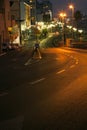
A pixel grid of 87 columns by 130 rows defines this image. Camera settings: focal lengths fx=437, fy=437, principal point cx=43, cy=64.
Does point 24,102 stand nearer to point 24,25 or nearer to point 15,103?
point 15,103

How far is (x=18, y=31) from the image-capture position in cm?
11988

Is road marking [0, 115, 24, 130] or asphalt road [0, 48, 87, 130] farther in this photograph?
asphalt road [0, 48, 87, 130]

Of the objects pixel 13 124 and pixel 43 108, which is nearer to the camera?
pixel 13 124

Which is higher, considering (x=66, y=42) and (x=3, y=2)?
(x=3, y=2)

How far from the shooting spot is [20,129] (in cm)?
867

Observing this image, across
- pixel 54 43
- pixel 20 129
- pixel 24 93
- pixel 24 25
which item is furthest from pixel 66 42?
pixel 20 129

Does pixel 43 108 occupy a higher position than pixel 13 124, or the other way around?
pixel 13 124

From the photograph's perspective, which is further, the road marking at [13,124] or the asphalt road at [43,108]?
the asphalt road at [43,108]

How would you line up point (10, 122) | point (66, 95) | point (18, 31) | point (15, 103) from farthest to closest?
point (18, 31) < point (66, 95) < point (15, 103) < point (10, 122)

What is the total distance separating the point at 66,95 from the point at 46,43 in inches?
3838

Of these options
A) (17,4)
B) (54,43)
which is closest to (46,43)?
(54,43)

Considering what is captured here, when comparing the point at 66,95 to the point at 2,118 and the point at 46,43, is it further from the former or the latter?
the point at 46,43

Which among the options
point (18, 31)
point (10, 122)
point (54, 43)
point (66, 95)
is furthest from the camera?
point (18, 31)

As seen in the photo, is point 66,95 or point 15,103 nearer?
point 15,103
